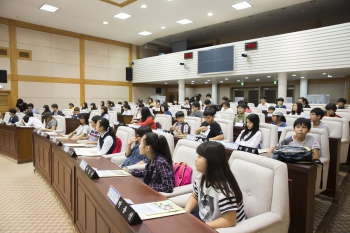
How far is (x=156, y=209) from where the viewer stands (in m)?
1.34

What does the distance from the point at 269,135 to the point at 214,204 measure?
2.23 m

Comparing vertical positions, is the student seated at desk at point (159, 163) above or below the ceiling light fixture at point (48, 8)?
below

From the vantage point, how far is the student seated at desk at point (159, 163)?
6.39 ft

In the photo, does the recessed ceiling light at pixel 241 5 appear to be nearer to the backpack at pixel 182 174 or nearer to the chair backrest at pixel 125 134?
the chair backrest at pixel 125 134

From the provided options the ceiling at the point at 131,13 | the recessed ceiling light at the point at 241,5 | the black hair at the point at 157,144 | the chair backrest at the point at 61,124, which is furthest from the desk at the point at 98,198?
the recessed ceiling light at the point at 241,5

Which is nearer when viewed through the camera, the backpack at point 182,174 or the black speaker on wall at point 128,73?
the backpack at point 182,174

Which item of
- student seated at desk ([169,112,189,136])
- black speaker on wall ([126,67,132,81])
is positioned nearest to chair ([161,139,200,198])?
student seated at desk ([169,112,189,136])

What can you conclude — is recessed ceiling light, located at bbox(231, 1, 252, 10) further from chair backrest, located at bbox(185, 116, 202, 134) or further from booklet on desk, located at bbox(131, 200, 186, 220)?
booklet on desk, located at bbox(131, 200, 186, 220)

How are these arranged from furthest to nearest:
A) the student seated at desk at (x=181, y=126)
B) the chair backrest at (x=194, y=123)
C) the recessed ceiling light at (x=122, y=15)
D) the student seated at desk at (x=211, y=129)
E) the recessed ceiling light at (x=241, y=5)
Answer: the recessed ceiling light at (x=122, y=15) → the recessed ceiling light at (x=241, y=5) → the chair backrest at (x=194, y=123) → the student seated at desk at (x=181, y=126) → the student seated at desk at (x=211, y=129)

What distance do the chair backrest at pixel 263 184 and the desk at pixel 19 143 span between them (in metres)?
5.35

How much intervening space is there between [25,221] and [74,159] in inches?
46.6

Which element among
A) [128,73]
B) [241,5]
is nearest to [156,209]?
[241,5]

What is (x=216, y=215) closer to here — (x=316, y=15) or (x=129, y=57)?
(x=316, y=15)

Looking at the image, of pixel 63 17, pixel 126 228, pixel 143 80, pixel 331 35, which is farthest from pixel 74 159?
pixel 143 80
